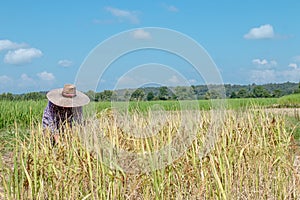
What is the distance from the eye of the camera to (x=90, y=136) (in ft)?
10.2

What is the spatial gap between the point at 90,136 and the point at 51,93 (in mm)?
1553

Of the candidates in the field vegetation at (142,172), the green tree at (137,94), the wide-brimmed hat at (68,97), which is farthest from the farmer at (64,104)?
the field vegetation at (142,172)

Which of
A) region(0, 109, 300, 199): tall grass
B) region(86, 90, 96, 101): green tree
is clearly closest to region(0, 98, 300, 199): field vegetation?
region(0, 109, 300, 199): tall grass

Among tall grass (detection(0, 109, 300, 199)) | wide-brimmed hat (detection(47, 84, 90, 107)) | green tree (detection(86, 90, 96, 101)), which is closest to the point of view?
tall grass (detection(0, 109, 300, 199))

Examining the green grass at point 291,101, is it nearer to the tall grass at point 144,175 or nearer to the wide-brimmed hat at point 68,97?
the wide-brimmed hat at point 68,97

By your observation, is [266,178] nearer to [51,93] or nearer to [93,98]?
[93,98]

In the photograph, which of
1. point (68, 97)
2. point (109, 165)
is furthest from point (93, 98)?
point (109, 165)

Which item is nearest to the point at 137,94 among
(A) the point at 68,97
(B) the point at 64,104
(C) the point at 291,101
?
(A) the point at 68,97

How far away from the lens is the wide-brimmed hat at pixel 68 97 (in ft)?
14.2

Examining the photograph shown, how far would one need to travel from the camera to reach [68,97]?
4.47 meters

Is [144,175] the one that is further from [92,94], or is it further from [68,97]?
[68,97]

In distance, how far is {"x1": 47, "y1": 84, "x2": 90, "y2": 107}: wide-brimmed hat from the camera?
434 centimetres

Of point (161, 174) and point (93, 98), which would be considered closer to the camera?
point (161, 174)

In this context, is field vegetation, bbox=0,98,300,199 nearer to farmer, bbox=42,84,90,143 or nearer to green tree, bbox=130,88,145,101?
farmer, bbox=42,84,90,143
